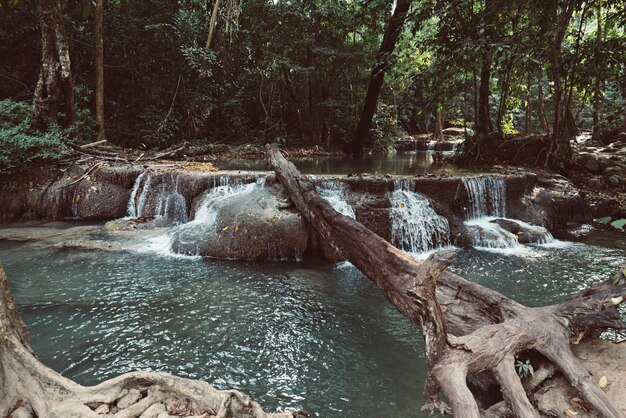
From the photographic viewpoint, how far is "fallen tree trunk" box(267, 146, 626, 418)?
2266 millimetres

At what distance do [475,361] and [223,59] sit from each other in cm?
1581

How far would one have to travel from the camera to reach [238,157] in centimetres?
1505

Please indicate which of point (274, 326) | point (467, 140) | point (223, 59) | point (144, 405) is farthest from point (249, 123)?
point (144, 405)

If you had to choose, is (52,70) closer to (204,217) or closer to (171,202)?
(171,202)

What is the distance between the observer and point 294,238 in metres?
7.05

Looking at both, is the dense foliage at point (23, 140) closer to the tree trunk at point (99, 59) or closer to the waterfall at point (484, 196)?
the tree trunk at point (99, 59)

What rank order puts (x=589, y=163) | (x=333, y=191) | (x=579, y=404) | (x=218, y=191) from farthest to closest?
(x=589, y=163)
(x=218, y=191)
(x=333, y=191)
(x=579, y=404)

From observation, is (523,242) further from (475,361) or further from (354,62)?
(354,62)

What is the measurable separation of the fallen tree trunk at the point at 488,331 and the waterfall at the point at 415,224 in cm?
420

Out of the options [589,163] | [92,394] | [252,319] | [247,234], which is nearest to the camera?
[92,394]

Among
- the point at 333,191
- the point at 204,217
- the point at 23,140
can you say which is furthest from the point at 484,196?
the point at 23,140

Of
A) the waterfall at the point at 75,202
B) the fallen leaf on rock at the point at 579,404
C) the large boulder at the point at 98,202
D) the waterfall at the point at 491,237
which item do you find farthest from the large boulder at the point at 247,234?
the fallen leaf on rock at the point at 579,404

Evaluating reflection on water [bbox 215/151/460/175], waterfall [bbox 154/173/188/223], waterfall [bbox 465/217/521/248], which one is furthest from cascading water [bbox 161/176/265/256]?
waterfall [bbox 465/217/521/248]

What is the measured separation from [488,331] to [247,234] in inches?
198
